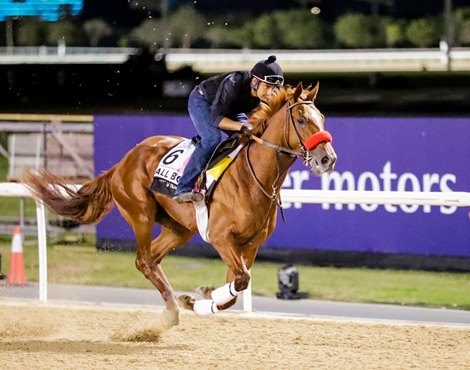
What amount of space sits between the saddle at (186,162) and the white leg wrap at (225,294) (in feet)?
2.02

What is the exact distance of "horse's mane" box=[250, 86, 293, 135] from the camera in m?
7.34

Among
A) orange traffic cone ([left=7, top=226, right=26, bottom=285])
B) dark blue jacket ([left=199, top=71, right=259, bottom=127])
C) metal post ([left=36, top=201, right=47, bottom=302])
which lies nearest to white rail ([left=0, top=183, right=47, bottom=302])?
metal post ([left=36, top=201, right=47, bottom=302])

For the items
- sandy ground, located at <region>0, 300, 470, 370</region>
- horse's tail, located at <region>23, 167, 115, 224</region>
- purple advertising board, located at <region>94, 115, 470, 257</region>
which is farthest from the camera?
purple advertising board, located at <region>94, 115, 470, 257</region>

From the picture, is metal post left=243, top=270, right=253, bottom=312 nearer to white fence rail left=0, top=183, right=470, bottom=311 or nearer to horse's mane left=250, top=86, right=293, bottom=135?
white fence rail left=0, top=183, right=470, bottom=311

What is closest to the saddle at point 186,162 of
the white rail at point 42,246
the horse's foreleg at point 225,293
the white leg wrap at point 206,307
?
the horse's foreleg at point 225,293

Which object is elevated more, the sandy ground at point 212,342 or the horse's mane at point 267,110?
the horse's mane at point 267,110

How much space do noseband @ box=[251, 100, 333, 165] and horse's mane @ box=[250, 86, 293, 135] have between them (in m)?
0.10

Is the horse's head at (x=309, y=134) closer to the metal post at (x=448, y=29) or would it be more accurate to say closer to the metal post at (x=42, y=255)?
the metal post at (x=42, y=255)

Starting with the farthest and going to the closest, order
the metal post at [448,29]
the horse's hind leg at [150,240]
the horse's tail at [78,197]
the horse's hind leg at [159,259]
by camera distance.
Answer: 1. the metal post at [448,29]
2. the horse's tail at [78,197]
3. the horse's hind leg at [150,240]
4. the horse's hind leg at [159,259]

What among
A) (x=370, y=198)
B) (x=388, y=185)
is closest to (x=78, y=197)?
(x=370, y=198)

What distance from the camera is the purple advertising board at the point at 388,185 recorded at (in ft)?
33.4

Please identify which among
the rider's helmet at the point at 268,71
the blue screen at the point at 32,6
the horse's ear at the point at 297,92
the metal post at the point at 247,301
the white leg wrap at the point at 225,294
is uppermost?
the blue screen at the point at 32,6

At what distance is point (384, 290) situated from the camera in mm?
10312

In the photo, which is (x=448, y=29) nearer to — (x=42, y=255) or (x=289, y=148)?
(x=42, y=255)
